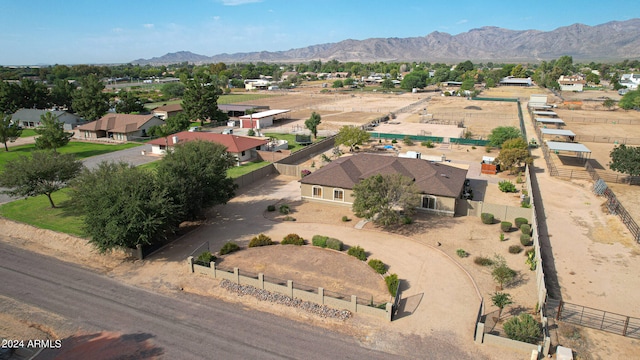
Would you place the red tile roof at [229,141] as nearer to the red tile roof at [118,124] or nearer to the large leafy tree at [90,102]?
the red tile roof at [118,124]

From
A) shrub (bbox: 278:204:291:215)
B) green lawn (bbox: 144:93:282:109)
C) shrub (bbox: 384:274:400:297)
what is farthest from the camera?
green lawn (bbox: 144:93:282:109)

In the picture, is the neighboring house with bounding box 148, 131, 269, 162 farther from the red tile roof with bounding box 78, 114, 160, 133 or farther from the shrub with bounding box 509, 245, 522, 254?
the shrub with bounding box 509, 245, 522, 254

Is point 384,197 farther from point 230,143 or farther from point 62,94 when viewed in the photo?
point 62,94

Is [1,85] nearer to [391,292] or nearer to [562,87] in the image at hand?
[391,292]

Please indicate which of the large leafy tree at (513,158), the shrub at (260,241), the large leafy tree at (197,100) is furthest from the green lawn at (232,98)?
the shrub at (260,241)

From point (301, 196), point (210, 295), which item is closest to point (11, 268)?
point (210, 295)

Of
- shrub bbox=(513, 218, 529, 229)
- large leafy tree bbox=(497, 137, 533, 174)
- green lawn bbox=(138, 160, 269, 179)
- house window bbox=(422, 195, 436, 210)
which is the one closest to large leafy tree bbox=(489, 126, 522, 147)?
large leafy tree bbox=(497, 137, 533, 174)
